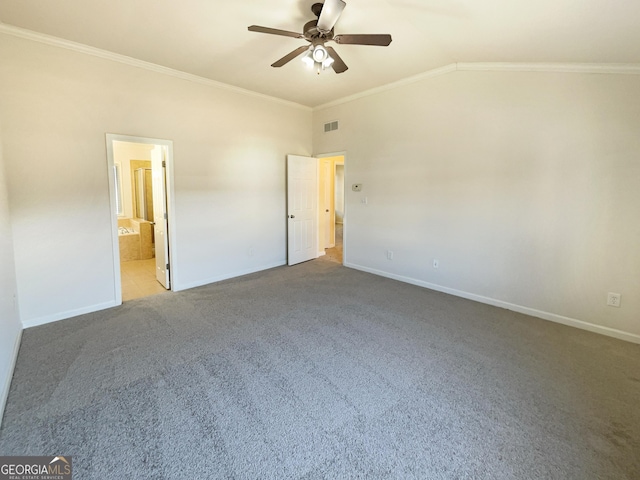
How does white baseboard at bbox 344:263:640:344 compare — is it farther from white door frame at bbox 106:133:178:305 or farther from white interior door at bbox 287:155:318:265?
white door frame at bbox 106:133:178:305

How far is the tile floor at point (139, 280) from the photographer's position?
419cm

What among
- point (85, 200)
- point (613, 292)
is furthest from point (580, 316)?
point (85, 200)

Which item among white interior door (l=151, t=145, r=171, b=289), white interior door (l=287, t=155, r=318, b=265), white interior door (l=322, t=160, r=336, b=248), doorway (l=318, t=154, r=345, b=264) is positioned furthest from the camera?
white interior door (l=322, t=160, r=336, b=248)

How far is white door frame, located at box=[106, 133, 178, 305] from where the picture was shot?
3.49 metres

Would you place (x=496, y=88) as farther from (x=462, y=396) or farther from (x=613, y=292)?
(x=462, y=396)

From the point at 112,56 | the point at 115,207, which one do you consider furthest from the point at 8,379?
the point at 112,56

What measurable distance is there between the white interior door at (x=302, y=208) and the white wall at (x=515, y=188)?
4.12 feet

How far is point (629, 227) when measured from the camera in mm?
2873

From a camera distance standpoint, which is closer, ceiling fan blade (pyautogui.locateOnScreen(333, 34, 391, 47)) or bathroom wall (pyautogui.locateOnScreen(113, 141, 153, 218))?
ceiling fan blade (pyautogui.locateOnScreen(333, 34, 391, 47))

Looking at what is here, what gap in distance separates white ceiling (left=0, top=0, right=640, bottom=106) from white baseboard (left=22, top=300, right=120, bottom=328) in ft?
9.50

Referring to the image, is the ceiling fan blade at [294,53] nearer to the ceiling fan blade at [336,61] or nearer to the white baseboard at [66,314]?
the ceiling fan blade at [336,61]

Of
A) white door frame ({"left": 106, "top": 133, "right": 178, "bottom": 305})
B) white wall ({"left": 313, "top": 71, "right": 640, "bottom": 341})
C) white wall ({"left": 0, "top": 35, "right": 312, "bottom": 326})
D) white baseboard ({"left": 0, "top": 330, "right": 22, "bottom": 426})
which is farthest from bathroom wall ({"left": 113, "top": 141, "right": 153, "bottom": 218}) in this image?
white wall ({"left": 313, "top": 71, "right": 640, "bottom": 341})

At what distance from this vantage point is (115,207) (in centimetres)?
357

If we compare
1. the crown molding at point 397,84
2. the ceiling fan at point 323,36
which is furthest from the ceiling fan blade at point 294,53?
the crown molding at point 397,84
